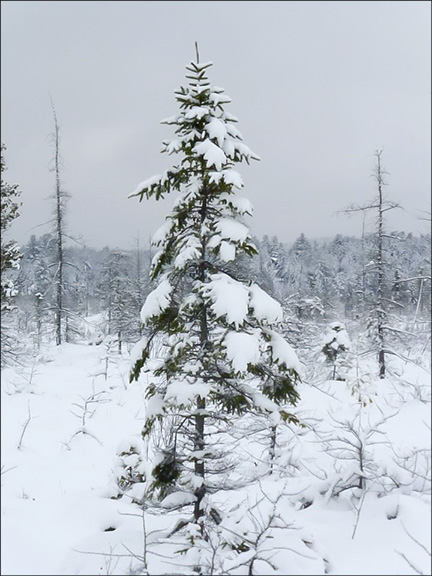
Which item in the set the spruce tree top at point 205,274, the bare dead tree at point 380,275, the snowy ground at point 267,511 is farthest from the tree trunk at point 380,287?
the spruce tree top at point 205,274

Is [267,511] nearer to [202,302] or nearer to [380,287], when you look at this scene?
[202,302]

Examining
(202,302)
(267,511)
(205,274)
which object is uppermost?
(205,274)

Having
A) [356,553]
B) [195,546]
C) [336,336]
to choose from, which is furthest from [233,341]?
[336,336]

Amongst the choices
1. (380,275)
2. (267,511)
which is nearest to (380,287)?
(380,275)

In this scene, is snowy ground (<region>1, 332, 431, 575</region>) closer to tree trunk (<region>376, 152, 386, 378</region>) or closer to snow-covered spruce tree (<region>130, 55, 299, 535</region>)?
snow-covered spruce tree (<region>130, 55, 299, 535</region>)

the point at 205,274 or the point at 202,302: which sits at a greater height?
the point at 205,274

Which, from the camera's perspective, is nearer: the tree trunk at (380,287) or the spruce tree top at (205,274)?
the spruce tree top at (205,274)

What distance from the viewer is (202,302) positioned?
5.64 m

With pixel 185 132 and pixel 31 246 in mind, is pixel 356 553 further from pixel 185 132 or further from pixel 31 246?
pixel 31 246

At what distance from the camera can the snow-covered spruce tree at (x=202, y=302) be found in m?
5.38

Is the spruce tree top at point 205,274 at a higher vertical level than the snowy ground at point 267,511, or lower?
higher

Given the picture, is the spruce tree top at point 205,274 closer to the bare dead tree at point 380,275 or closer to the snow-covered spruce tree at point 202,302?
the snow-covered spruce tree at point 202,302

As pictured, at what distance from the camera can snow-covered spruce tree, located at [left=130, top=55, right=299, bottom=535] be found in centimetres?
538

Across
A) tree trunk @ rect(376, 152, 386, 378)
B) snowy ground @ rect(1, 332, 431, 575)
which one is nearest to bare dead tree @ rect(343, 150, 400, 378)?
tree trunk @ rect(376, 152, 386, 378)
